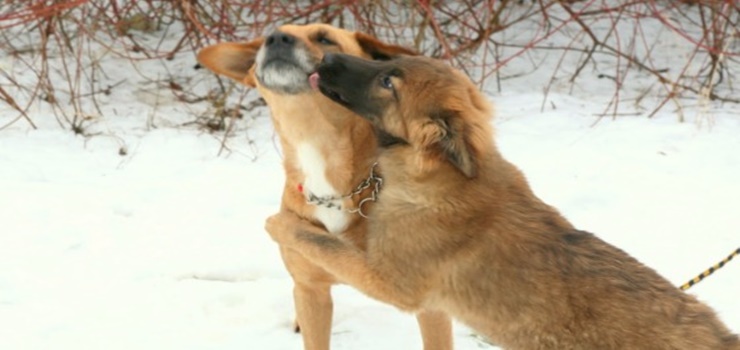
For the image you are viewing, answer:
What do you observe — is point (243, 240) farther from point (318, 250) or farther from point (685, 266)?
point (685, 266)

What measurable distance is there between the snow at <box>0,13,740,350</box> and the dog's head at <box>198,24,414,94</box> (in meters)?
1.17

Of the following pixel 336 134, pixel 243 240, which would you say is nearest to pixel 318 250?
pixel 336 134

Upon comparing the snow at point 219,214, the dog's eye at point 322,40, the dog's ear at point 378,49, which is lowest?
the snow at point 219,214

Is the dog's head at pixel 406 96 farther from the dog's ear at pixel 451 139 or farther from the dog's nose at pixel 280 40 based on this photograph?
the dog's nose at pixel 280 40

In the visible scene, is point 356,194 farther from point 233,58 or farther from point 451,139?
point 233,58

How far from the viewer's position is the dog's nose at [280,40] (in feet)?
10.8

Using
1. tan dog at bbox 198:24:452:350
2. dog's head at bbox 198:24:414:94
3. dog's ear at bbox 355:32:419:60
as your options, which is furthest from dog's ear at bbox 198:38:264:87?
dog's ear at bbox 355:32:419:60

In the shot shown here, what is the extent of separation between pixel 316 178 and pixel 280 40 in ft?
1.82

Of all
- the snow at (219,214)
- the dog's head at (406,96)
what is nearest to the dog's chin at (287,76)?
the dog's head at (406,96)

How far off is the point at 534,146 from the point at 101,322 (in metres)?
3.31

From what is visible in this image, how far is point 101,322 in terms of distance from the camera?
3.89 m

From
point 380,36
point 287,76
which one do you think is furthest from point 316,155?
point 380,36

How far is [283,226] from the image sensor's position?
130 inches

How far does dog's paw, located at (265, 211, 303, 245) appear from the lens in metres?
3.25
